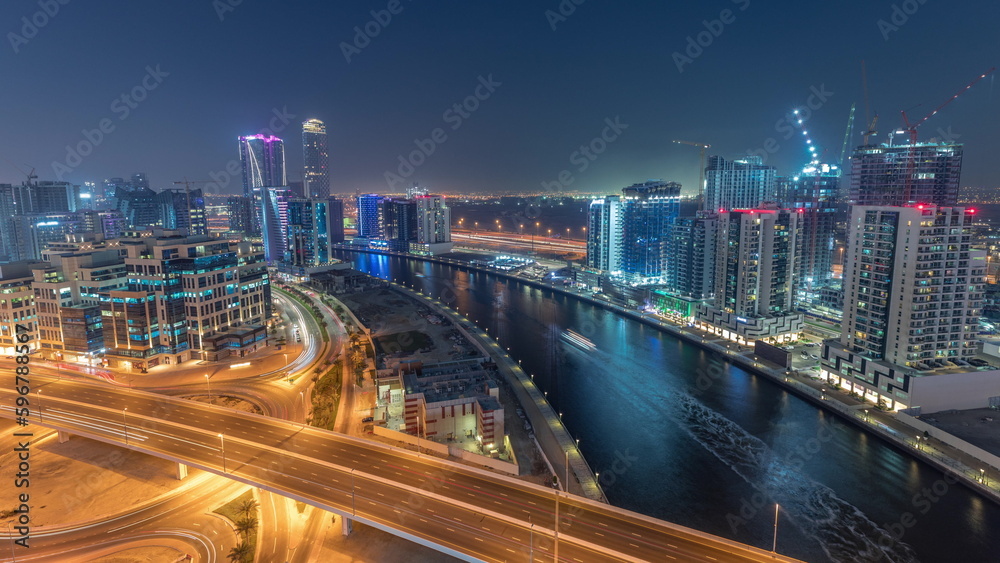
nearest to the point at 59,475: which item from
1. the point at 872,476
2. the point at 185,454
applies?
the point at 185,454

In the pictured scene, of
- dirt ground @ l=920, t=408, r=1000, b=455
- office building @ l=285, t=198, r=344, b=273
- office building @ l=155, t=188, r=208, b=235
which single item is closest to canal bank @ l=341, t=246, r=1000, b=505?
dirt ground @ l=920, t=408, r=1000, b=455

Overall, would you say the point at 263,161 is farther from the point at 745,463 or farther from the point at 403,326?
the point at 745,463

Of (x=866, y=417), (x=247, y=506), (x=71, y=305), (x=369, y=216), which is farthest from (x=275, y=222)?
(x=866, y=417)

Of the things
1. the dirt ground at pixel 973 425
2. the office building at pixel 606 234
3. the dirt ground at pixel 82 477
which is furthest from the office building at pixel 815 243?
the dirt ground at pixel 82 477

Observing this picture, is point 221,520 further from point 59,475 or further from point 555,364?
point 555,364

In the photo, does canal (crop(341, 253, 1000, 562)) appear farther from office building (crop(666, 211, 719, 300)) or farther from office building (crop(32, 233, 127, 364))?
office building (crop(32, 233, 127, 364))

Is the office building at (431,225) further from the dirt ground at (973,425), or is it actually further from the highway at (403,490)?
the dirt ground at (973,425)

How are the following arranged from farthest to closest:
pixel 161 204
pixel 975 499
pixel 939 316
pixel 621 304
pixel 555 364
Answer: pixel 161 204 < pixel 621 304 < pixel 555 364 < pixel 939 316 < pixel 975 499
